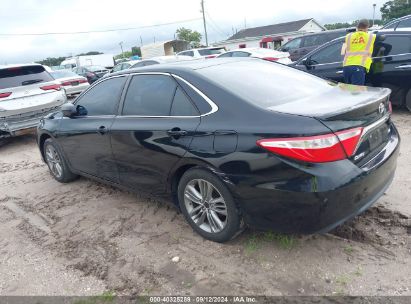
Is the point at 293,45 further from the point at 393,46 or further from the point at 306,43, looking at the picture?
the point at 393,46

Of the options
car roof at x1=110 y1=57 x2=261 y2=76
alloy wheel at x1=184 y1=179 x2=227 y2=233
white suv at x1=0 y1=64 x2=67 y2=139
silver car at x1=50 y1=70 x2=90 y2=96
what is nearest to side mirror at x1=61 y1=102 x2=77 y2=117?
car roof at x1=110 y1=57 x2=261 y2=76

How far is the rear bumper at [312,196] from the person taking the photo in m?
2.54

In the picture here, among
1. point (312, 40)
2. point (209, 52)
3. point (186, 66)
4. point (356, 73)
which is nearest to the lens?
point (186, 66)

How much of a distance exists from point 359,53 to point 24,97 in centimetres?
686

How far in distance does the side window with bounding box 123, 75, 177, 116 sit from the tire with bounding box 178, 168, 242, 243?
0.70 meters

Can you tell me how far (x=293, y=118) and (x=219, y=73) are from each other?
3.33 ft

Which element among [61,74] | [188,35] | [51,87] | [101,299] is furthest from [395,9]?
[101,299]

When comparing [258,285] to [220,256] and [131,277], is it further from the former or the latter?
[131,277]

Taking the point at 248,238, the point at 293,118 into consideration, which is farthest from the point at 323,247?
the point at 293,118

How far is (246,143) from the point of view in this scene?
2744 mm

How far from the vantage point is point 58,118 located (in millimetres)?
5051

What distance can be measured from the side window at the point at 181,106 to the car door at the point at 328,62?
548 centimetres

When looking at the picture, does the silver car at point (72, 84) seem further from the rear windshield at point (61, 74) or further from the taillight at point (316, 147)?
the taillight at point (316, 147)

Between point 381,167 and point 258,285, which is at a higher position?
point 381,167
